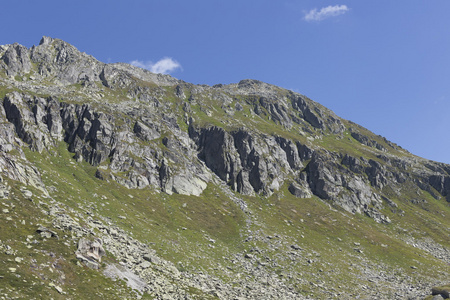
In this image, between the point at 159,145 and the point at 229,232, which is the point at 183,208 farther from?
the point at 159,145

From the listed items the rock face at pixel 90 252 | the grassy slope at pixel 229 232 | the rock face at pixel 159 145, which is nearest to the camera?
the rock face at pixel 90 252

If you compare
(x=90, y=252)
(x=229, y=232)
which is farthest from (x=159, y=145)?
(x=90, y=252)

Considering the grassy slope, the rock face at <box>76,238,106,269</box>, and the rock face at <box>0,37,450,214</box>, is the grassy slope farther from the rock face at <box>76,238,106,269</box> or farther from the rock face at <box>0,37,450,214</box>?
the rock face at <box>0,37,450,214</box>

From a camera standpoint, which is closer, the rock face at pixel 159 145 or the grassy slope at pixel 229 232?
the grassy slope at pixel 229 232

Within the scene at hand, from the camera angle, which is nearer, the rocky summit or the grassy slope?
the rocky summit

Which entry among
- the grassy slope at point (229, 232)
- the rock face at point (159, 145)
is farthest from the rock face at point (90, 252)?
the rock face at point (159, 145)

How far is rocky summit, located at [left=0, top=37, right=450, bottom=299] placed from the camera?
37.2m

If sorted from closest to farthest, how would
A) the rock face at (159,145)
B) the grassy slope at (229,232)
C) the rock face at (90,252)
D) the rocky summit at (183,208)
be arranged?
the rock face at (90,252)
the rocky summit at (183,208)
the grassy slope at (229,232)
the rock face at (159,145)

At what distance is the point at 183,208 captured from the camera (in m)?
95.6

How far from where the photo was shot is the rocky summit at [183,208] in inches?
1464

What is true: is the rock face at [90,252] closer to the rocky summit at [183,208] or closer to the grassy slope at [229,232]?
the rocky summit at [183,208]

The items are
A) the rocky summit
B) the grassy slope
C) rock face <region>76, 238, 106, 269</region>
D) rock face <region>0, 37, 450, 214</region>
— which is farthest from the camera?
rock face <region>0, 37, 450, 214</region>

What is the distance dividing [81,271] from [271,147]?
14843 cm

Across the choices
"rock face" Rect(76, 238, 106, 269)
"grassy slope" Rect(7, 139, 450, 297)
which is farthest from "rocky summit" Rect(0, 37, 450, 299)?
"grassy slope" Rect(7, 139, 450, 297)
